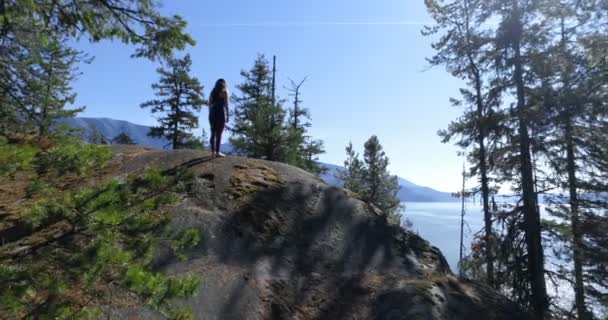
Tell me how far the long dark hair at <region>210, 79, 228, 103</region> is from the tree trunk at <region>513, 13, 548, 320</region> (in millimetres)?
8714

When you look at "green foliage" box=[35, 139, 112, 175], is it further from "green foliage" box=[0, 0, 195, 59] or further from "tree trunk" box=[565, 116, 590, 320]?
"tree trunk" box=[565, 116, 590, 320]

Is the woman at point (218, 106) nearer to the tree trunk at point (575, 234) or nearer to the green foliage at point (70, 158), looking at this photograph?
the green foliage at point (70, 158)

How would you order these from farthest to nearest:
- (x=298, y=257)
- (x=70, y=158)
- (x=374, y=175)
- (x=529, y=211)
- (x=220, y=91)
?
(x=374, y=175) → (x=529, y=211) → (x=220, y=91) → (x=298, y=257) → (x=70, y=158)

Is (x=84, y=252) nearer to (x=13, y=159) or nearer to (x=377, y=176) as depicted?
(x=13, y=159)

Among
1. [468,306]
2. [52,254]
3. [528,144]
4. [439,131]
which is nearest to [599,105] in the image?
[528,144]

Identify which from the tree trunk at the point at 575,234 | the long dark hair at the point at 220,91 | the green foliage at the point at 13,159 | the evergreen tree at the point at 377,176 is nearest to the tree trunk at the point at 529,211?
the tree trunk at the point at 575,234

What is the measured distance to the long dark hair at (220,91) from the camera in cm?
924

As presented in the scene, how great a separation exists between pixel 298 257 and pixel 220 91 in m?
4.69

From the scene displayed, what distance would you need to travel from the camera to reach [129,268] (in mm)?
3613

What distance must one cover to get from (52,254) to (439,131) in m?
18.4

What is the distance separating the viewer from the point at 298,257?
7496 mm

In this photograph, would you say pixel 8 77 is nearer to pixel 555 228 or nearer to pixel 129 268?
pixel 129 268

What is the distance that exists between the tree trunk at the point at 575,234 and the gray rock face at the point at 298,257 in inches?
262

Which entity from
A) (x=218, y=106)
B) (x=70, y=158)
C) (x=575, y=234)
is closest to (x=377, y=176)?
(x=575, y=234)
